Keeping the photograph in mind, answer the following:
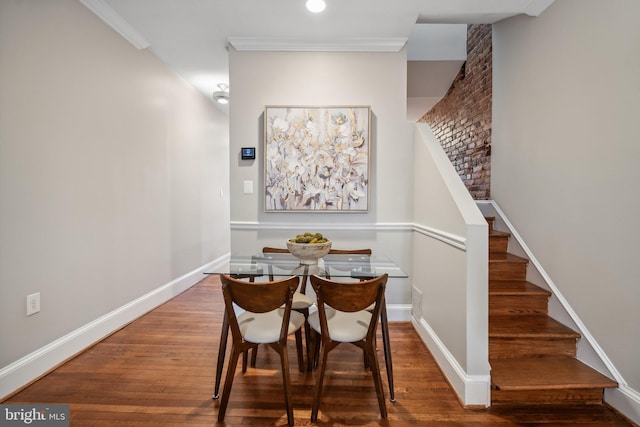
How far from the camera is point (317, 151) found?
2627mm

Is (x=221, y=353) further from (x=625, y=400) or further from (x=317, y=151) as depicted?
(x=625, y=400)

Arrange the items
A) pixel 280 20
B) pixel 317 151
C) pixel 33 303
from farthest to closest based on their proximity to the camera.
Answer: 1. pixel 317 151
2. pixel 280 20
3. pixel 33 303

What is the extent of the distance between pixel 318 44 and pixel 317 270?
2058mm

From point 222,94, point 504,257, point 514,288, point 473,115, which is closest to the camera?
point 514,288

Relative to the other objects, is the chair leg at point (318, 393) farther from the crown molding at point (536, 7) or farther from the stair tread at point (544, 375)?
the crown molding at point (536, 7)

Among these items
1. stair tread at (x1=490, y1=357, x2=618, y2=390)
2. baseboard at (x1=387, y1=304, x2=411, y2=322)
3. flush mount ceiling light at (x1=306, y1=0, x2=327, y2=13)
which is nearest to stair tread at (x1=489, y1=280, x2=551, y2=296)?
stair tread at (x1=490, y1=357, x2=618, y2=390)

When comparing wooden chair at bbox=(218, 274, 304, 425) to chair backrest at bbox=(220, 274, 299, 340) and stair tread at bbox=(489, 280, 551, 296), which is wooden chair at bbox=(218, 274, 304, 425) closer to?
chair backrest at bbox=(220, 274, 299, 340)

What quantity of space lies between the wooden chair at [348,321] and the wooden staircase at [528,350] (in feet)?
2.54

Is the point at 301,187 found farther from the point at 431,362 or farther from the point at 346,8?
the point at 431,362

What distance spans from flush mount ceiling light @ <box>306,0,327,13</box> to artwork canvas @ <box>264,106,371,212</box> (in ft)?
2.39

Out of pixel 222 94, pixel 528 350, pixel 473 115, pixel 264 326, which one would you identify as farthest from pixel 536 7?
pixel 222 94

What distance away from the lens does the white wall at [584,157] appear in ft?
5.20

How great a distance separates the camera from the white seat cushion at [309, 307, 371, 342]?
155 centimetres

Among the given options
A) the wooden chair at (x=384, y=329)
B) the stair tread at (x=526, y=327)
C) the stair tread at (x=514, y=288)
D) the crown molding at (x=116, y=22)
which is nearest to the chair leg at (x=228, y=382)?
the wooden chair at (x=384, y=329)
